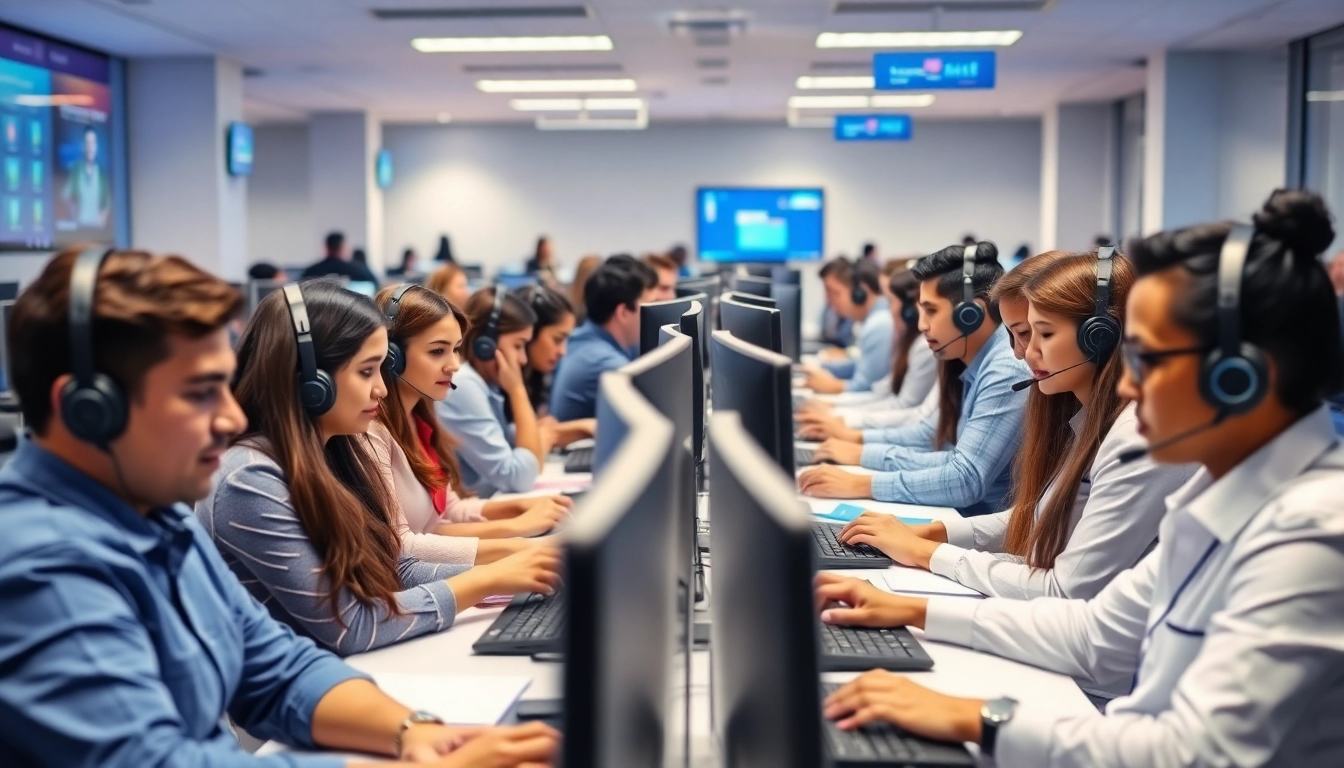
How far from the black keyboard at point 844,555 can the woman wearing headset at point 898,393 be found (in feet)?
5.79

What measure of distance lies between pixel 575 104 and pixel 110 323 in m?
12.0

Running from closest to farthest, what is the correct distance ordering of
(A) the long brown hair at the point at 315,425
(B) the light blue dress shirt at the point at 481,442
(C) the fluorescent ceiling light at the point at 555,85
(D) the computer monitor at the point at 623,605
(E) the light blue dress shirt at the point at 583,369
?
(D) the computer monitor at the point at 623,605 → (A) the long brown hair at the point at 315,425 → (B) the light blue dress shirt at the point at 481,442 → (E) the light blue dress shirt at the point at 583,369 → (C) the fluorescent ceiling light at the point at 555,85

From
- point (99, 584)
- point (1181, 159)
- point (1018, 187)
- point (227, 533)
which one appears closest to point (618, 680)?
point (99, 584)

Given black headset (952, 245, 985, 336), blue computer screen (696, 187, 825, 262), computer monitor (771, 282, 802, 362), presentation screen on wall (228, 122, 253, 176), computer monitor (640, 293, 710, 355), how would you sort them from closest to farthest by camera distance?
computer monitor (640, 293, 710, 355) < black headset (952, 245, 985, 336) < computer monitor (771, 282, 802, 362) < presentation screen on wall (228, 122, 253, 176) < blue computer screen (696, 187, 825, 262)

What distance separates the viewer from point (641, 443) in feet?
3.08

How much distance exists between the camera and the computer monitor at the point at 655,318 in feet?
8.87

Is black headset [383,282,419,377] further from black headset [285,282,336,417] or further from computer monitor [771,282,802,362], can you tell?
computer monitor [771,282,802,362]

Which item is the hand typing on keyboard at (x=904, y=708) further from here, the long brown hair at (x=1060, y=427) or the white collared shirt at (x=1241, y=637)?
the long brown hair at (x=1060, y=427)

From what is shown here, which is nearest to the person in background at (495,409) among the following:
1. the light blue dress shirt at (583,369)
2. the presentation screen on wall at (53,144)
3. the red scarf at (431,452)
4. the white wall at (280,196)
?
the light blue dress shirt at (583,369)

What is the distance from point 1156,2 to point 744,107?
6.70 metres

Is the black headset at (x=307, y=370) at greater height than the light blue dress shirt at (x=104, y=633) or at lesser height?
greater

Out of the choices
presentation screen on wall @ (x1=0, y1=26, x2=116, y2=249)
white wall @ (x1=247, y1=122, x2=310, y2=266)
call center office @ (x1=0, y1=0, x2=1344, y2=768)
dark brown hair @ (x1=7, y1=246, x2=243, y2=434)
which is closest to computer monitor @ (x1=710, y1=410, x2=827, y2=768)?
call center office @ (x1=0, y1=0, x2=1344, y2=768)

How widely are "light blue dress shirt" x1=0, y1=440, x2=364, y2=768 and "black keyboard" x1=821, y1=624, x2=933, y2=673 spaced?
714mm

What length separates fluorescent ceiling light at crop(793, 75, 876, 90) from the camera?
11.2 m
